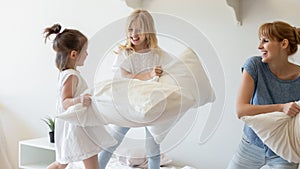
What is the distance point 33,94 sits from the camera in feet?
10.5

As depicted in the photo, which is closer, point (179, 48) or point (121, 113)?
point (121, 113)

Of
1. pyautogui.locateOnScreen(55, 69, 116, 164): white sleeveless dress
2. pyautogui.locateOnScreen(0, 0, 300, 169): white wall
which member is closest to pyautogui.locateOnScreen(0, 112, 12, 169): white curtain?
pyautogui.locateOnScreen(0, 0, 300, 169): white wall

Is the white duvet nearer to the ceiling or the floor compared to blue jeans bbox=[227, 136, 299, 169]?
nearer to the ceiling

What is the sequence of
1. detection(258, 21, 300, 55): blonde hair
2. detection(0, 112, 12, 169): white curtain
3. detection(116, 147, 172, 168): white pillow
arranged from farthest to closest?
detection(0, 112, 12, 169): white curtain
detection(116, 147, 172, 168): white pillow
detection(258, 21, 300, 55): blonde hair

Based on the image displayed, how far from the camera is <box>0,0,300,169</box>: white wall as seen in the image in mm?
2209

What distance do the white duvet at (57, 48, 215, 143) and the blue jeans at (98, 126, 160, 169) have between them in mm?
71

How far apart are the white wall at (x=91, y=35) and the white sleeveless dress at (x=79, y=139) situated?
0.59 meters

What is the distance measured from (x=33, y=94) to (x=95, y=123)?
5.44 feet

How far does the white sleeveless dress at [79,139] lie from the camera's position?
1798 millimetres

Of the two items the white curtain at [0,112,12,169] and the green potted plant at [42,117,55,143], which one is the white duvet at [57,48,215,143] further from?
the white curtain at [0,112,12,169]

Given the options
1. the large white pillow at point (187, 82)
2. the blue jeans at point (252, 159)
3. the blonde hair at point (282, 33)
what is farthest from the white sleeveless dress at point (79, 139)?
the blonde hair at point (282, 33)

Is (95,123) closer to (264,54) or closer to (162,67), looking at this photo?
(162,67)

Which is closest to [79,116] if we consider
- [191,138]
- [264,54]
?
[264,54]

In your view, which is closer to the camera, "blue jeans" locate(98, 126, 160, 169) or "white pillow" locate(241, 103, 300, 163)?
"white pillow" locate(241, 103, 300, 163)
